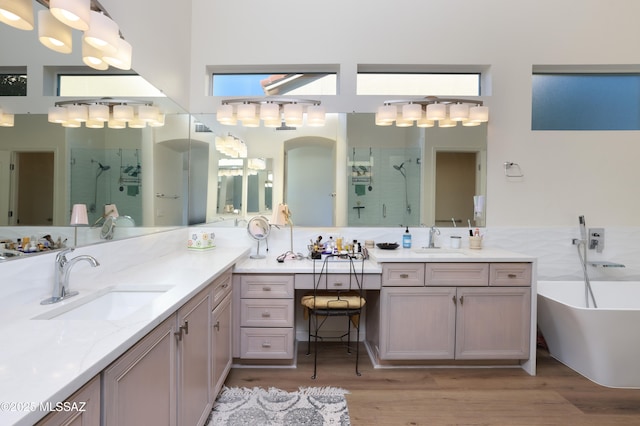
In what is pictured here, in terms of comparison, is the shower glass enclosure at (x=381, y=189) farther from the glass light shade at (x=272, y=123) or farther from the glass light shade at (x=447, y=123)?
the glass light shade at (x=272, y=123)

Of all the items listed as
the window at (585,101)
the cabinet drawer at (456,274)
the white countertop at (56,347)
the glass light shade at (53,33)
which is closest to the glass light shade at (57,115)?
the glass light shade at (53,33)

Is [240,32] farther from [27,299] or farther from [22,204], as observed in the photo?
[27,299]

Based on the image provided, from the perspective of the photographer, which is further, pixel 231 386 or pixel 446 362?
pixel 446 362

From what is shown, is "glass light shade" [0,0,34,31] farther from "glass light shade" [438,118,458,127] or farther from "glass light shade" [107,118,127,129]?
"glass light shade" [438,118,458,127]

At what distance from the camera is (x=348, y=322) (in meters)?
2.98

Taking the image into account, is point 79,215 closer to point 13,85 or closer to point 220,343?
point 13,85

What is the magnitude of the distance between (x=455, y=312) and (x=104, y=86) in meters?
2.81

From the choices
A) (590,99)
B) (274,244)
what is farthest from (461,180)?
(274,244)

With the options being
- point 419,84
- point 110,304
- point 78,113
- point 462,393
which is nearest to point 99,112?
point 78,113

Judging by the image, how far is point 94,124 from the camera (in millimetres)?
1690

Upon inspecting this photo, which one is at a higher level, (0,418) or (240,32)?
(240,32)

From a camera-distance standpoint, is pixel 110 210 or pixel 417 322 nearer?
pixel 110 210

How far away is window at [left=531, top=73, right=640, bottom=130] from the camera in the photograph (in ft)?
10.2

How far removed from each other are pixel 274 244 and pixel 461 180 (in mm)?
1911
